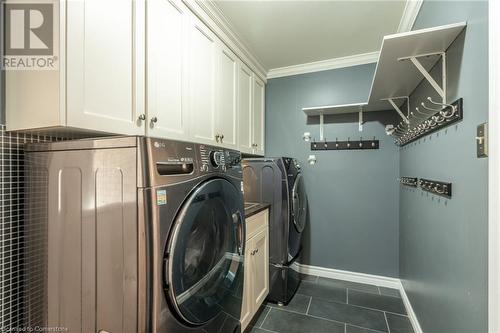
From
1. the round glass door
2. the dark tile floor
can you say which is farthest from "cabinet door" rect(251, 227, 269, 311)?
the round glass door

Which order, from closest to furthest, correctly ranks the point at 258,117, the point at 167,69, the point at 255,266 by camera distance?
1. the point at 167,69
2. the point at 255,266
3. the point at 258,117

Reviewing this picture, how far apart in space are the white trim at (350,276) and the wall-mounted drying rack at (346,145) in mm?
1340

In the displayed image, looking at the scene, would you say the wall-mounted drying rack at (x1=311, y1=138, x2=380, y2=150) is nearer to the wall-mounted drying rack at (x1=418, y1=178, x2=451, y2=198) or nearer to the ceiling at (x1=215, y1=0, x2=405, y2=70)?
the ceiling at (x1=215, y1=0, x2=405, y2=70)

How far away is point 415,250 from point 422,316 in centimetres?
44

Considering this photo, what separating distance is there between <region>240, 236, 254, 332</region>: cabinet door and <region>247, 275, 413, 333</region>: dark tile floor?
0.19m

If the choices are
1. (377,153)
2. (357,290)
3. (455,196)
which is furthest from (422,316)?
(377,153)

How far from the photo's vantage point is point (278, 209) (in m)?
2.17

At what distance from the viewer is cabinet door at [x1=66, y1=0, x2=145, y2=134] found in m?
0.96

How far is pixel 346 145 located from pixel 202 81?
5.77 ft

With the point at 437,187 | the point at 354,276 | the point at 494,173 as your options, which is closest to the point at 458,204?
the point at 437,187

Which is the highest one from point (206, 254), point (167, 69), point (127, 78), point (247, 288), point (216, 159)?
point (167, 69)

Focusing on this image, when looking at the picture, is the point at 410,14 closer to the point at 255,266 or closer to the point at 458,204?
the point at 458,204

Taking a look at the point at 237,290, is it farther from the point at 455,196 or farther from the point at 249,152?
the point at 249,152

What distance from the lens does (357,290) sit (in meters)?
2.51
